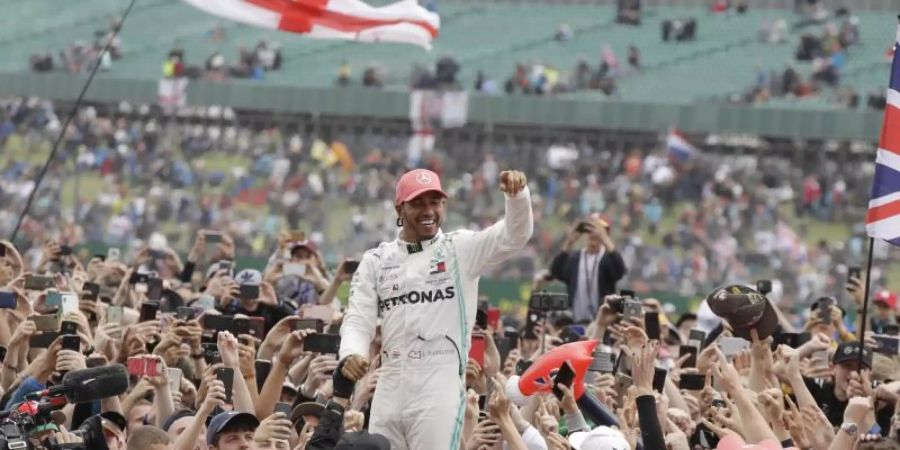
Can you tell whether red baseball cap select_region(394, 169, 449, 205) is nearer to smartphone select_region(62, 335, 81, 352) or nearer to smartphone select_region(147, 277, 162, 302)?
smartphone select_region(62, 335, 81, 352)

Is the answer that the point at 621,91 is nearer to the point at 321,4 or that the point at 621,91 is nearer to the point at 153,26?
the point at 153,26

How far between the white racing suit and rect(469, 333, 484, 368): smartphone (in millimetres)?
1758

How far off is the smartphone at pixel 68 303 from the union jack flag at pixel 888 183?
4.11m

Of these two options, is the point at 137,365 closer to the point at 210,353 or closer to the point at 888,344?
the point at 210,353

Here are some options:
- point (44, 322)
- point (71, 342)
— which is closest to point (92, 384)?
point (71, 342)

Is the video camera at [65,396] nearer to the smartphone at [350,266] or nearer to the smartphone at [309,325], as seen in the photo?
the smartphone at [309,325]

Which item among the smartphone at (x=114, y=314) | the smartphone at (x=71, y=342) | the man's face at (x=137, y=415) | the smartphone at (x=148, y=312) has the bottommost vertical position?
the man's face at (x=137, y=415)

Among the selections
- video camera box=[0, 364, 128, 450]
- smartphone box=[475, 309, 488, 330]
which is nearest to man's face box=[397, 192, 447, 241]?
video camera box=[0, 364, 128, 450]

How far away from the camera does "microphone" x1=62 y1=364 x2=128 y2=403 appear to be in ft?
22.9

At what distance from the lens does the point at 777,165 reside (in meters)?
30.6

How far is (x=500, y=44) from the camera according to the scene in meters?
39.0

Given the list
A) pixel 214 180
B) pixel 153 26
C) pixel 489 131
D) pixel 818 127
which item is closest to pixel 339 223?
pixel 214 180

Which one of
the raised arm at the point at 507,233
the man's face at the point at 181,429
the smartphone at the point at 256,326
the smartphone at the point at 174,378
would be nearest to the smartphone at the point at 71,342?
the smartphone at the point at 174,378

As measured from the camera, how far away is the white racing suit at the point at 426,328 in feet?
24.6
